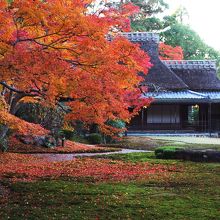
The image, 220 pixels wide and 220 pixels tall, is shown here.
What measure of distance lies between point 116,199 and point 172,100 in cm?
2322

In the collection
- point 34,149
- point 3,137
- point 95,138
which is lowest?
point 34,149

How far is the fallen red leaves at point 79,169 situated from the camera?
10.0m

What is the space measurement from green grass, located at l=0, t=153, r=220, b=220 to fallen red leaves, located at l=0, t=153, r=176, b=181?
0.83 m

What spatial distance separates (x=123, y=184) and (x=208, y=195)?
76.9 inches

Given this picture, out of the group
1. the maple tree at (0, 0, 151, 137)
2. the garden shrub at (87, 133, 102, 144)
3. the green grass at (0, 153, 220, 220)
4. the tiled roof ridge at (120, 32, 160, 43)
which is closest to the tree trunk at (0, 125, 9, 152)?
the maple tree at (0, 0, 151, 137)

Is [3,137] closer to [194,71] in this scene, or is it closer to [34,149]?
[34,149]

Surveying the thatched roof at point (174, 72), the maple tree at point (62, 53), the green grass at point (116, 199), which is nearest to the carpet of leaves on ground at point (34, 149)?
the maple tree at point (62, 53)

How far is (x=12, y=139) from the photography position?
1797 centimetres

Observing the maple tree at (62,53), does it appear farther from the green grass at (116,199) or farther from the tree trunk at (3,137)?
the tree trunk at (3,137)

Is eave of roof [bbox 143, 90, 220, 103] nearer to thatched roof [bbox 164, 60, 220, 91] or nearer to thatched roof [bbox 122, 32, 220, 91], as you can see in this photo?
thatched roof [bbox 122, 32, 220, 91]

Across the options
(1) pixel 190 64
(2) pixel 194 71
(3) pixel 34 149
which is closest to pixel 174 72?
(1) pixel 190 64

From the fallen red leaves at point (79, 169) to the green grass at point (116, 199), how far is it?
0.83 meters

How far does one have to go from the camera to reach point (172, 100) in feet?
98.2

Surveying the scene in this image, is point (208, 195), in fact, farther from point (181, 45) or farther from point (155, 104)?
point (181, 45)
